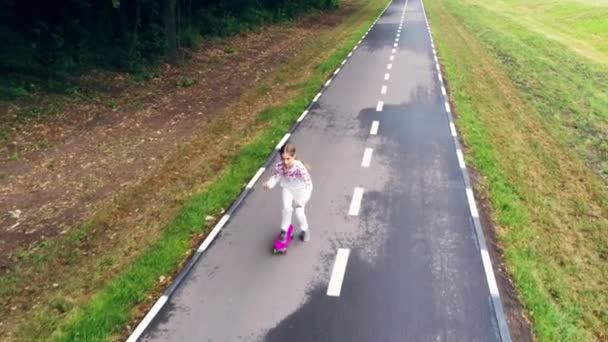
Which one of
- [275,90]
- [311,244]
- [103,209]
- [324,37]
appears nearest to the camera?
[311,244]

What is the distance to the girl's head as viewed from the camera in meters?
7.33

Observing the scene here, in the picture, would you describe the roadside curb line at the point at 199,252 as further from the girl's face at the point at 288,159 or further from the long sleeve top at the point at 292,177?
the girl's face at the point at 288,159

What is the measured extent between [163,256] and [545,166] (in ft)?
30.3

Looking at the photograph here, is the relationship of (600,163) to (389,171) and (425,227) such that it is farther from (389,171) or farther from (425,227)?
(425,227)

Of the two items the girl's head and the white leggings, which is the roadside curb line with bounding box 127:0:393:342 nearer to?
the white leggings

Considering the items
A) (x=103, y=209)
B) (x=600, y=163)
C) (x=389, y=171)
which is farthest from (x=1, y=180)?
(x=600, y=163)

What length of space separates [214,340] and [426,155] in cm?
730

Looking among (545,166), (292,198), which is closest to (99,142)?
(292,198)

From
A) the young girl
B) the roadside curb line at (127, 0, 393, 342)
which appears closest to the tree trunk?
the roadside curb line at (127, 0, 393, 342)

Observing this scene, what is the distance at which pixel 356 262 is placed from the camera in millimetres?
7516

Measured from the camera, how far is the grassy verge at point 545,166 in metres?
7.18

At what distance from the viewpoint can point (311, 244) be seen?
8.01 metres

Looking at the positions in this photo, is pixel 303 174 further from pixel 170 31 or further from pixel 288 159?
pixel 170 31

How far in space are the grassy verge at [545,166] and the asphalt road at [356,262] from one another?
31.7 inches
